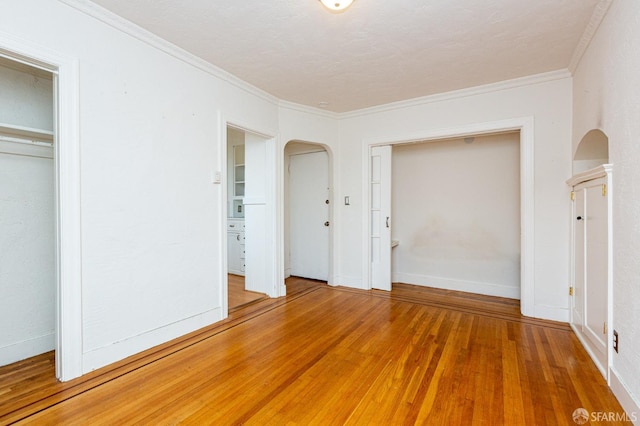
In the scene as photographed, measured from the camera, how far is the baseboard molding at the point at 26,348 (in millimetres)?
2270

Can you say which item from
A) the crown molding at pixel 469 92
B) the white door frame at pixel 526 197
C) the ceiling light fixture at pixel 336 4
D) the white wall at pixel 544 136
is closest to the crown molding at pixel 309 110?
the crown molding at pixel 469 92

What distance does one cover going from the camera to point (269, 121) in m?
3.85

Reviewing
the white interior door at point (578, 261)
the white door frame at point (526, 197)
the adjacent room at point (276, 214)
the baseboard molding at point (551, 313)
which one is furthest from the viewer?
the white door frame at point (526, 197)

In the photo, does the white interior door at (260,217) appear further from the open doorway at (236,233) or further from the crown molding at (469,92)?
the crown molding at (469,92)

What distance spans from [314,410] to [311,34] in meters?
2.78

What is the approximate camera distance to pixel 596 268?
92.5 inches

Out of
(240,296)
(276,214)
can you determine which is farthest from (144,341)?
(276,214)

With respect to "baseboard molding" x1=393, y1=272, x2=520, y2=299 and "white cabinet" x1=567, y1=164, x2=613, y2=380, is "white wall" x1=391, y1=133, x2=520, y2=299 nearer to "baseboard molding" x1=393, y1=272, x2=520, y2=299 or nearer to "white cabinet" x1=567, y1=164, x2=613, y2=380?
"baseboard molding" x1=393, y1=272, x2=520, y2=299

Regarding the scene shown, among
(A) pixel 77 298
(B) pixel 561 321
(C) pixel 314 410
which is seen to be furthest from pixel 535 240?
(A) pixel 77 298

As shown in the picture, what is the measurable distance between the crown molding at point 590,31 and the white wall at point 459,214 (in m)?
1.32

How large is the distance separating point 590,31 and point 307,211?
395 centimetres

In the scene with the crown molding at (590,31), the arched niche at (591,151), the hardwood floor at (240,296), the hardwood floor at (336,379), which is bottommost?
the hardwood floor at (336,379)

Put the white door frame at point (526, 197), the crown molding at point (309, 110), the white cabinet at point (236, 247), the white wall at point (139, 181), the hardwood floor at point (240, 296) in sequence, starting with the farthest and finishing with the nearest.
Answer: the white cabinet at point (236, 247), the crown molding at point (309, 110), the hardwood floor at point (240, 296), the white door frame at point (526, 197), the white wall at point (139, 181)

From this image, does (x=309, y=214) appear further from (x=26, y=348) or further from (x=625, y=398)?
(x=625, y=398)
